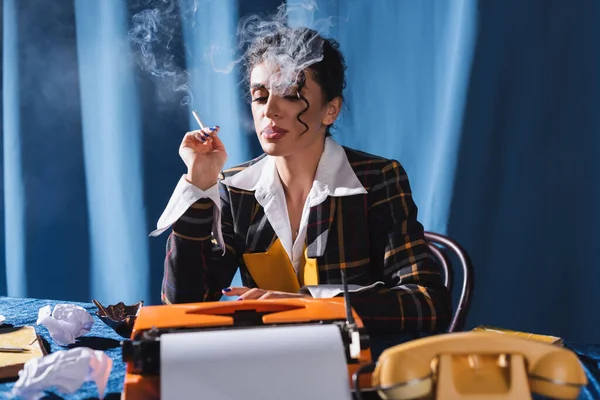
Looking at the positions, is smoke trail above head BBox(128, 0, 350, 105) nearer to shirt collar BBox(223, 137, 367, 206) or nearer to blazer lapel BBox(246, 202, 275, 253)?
shirt collar BBox(223, 137, 367, 206)

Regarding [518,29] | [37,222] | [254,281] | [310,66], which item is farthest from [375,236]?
[37,222]

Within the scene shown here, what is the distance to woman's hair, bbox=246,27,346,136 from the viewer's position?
5.12 ft

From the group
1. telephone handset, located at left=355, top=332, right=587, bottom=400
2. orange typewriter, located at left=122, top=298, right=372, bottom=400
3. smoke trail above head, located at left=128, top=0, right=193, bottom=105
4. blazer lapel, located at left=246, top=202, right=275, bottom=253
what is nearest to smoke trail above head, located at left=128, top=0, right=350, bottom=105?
smoke trail above head, located at left=128, top=0, right=193, bottom=105

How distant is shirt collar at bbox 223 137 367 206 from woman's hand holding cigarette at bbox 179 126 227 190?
0.47 feet

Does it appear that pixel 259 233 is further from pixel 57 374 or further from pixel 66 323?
pixel 57 374

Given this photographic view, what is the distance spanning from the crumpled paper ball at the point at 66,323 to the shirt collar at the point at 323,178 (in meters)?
0.54

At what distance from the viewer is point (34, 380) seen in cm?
90

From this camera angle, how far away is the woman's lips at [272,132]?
153cm

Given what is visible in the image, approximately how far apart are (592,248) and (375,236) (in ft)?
2.52

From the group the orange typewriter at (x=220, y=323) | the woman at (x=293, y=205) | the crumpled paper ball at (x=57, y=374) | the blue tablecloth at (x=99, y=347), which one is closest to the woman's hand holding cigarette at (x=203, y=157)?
the woman at (x=293, y=205)

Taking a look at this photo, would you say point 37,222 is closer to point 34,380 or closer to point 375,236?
point 375,236

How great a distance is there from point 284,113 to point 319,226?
0.27 meters

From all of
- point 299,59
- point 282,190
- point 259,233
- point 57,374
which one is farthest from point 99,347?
point 299,59

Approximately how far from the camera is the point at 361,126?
2.20 meters
